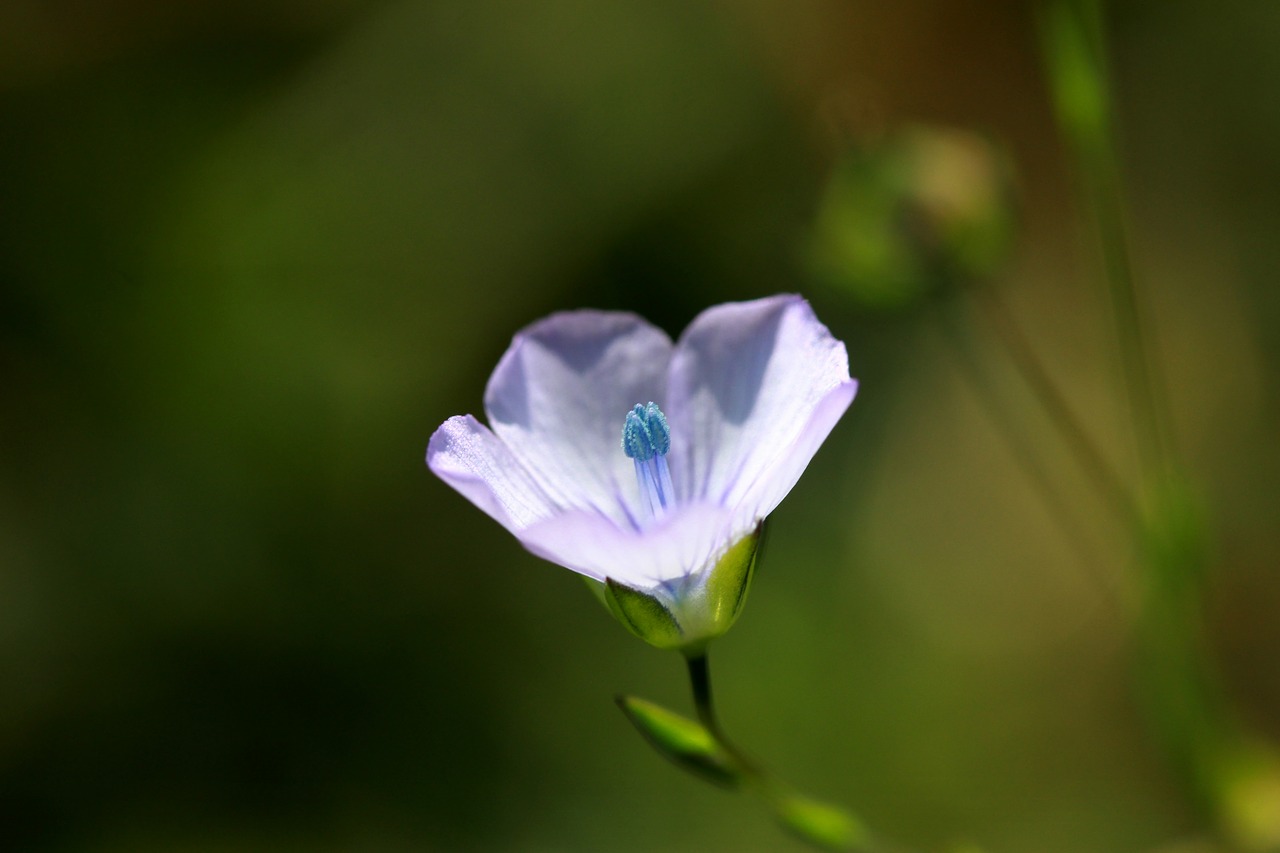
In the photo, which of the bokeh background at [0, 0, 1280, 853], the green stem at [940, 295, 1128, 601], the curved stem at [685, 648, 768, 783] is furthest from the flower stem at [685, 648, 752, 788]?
the green stem at [940, 295, 1128, 601]

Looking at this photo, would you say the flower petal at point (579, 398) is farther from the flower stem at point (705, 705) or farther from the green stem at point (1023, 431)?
the green stem at point (1023, 431)

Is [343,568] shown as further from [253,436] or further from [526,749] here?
[526,749]

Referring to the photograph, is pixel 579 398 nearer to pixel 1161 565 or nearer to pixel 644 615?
pixel 644 615

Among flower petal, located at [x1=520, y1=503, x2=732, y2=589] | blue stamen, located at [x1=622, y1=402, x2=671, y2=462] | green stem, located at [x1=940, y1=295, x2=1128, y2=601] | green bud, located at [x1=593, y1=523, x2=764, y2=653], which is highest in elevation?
blue stamen, located at [x1=622, y1=402, x2=671, y2=462]

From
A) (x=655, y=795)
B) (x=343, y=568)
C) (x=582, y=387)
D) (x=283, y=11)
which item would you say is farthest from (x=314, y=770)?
(x=283, y=11)

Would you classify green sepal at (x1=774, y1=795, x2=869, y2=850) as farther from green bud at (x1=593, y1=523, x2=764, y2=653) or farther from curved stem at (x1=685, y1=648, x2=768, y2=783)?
green bud at (x1=593, y1=523, x2=764, y2=653)

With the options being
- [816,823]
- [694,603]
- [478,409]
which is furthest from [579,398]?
[478,409]
